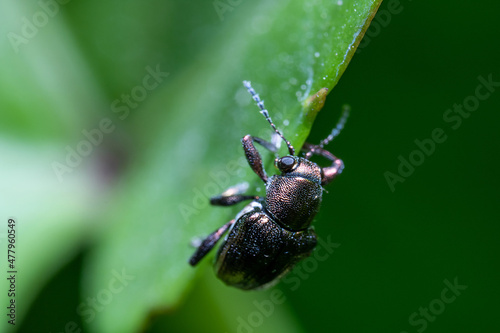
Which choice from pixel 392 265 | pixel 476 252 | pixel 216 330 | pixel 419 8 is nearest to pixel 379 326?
pixel 392 265

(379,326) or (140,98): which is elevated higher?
(140,98)

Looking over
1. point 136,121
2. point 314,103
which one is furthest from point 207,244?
point 314,103

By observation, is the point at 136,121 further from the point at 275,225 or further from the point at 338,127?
the point at 338,127

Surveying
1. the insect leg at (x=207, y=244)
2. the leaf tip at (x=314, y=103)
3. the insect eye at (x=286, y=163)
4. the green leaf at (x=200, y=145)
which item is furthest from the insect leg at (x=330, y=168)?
the leaf tip at (x=314, y=103)

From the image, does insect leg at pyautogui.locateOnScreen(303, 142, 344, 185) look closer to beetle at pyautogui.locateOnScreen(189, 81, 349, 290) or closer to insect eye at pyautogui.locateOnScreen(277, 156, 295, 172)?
beetle at pyautogui.locateOnScreen(189, 81, 349, 290)

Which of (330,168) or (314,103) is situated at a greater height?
(314,103)

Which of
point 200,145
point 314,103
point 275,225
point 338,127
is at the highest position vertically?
point 314,103

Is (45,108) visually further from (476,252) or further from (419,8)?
(476,252)

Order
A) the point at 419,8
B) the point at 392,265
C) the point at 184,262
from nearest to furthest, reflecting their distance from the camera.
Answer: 1. the point at 419,8
2. the point at 184,262
3. the point at 392,265
